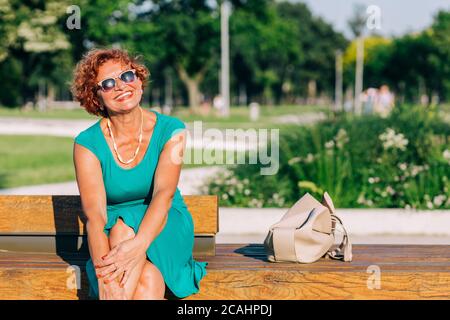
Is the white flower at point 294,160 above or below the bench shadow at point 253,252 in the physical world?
above

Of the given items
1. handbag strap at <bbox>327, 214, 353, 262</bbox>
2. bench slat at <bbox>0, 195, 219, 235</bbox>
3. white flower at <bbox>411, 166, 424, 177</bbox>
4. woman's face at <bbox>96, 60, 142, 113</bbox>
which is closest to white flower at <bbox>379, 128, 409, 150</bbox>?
Answer: white flower at <bbox>411, 166, 424, 177</bbox>

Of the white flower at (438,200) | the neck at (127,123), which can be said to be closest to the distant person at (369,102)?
the white flower at (438,200)

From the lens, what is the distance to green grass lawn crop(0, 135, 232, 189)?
12984 mm

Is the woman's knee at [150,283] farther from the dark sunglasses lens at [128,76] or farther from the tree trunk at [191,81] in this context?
the tree trunk at [191,81]

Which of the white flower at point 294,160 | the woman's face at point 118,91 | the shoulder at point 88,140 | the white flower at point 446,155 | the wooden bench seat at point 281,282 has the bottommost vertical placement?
the wooden bench seat at point 281,282

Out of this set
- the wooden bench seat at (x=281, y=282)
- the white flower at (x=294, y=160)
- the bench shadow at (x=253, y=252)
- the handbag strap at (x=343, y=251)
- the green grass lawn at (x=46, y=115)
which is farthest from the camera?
the green grass lawn at (x=46, y=115)

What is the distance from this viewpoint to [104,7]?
1794 inches

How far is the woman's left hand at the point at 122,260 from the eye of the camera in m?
3.51

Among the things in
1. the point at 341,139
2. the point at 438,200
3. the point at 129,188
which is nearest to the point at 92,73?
the point at 129,188

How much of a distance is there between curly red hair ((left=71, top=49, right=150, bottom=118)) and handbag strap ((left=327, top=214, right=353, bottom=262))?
1129mm

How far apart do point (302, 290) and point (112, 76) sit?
127cm

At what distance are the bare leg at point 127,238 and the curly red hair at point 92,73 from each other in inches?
24.0

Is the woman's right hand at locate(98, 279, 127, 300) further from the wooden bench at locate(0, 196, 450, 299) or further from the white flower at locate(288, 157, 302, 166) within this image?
the white flower at locate(288, 157, 302, 166)
